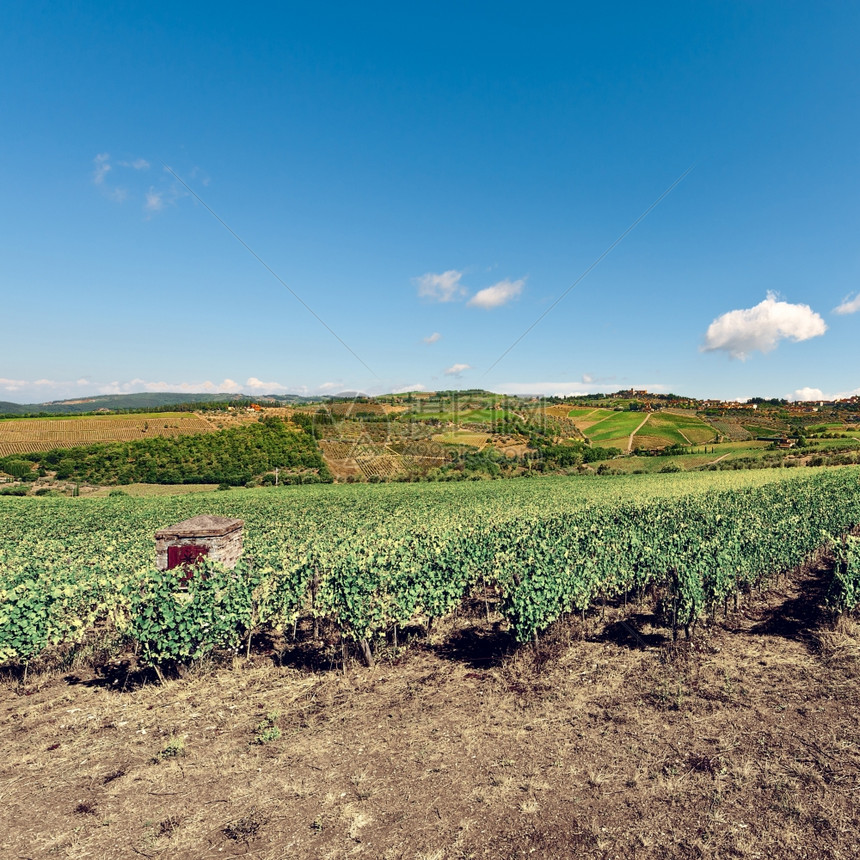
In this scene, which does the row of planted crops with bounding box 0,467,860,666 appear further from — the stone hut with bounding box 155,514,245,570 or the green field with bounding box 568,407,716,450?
the green field with bounding box 568,407,716,450

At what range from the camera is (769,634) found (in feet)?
39.2

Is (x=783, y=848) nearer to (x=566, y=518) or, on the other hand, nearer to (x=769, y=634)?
(x=769, y=634)

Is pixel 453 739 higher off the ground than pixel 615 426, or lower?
lower

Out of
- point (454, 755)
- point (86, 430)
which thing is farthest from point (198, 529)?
point (86, 430)

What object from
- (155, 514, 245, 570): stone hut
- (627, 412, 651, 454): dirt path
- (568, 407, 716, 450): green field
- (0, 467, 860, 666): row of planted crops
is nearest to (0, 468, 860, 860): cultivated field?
(0, 467, 860, 666): row of planted crops

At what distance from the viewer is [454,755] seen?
7227mm

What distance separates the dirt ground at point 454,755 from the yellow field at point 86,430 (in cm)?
9432

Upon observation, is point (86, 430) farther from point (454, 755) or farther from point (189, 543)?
point (454, 755)

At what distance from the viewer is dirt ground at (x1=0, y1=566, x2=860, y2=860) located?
217 inches

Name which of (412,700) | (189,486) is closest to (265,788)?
(412,700)

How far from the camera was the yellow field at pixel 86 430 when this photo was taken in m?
81.3

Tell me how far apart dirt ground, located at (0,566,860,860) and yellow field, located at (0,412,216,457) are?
309 ft

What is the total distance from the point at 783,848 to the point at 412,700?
20.2ft

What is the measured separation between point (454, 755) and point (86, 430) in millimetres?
110281
